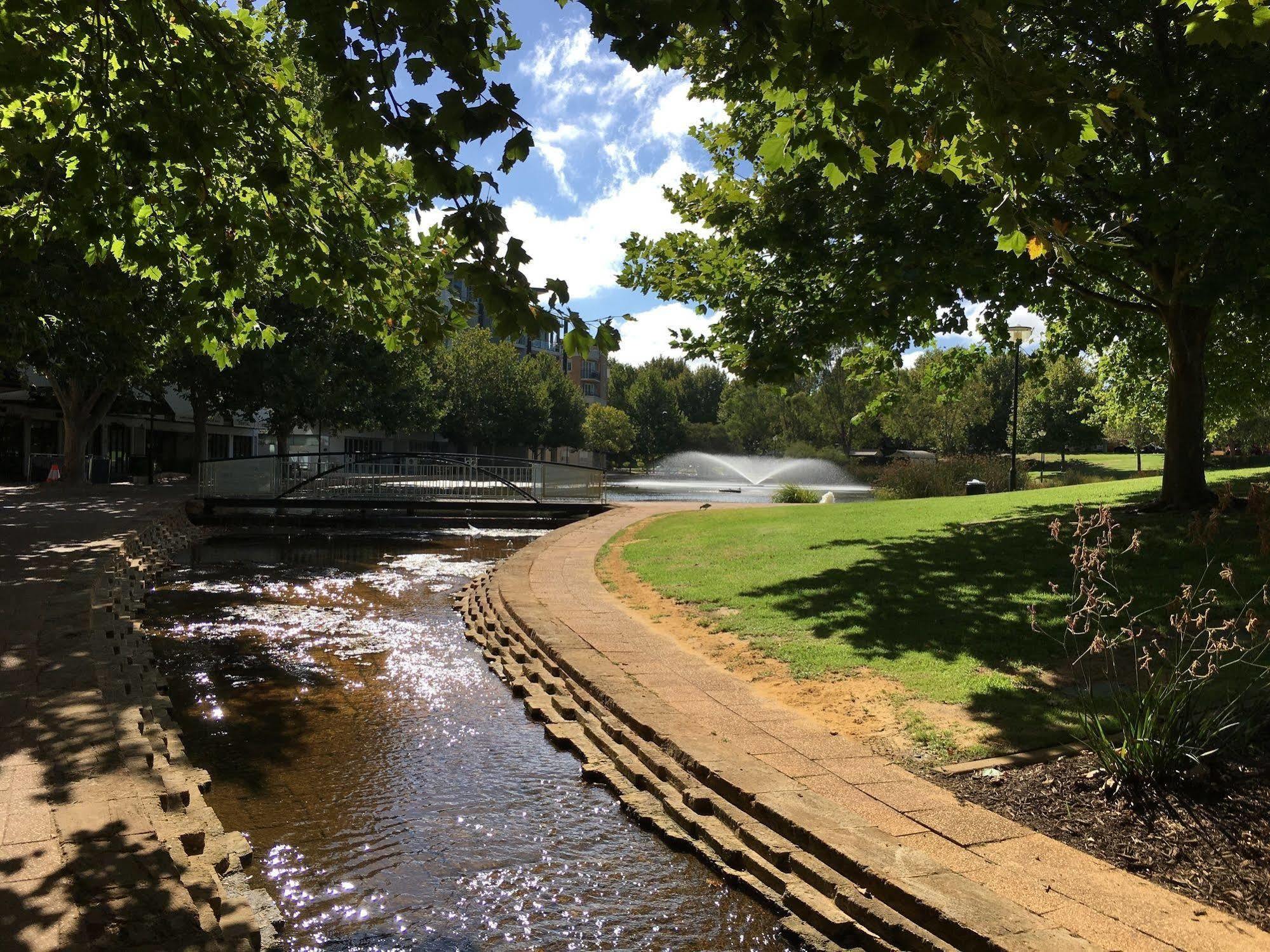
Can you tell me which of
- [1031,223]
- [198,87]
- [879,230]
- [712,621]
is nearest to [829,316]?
[879,230]

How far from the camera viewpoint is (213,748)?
610cm

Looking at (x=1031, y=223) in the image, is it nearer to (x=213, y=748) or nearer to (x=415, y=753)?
(x=415, y=753)

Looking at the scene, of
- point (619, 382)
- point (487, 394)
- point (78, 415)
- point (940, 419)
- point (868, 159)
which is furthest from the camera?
point (619, 382)

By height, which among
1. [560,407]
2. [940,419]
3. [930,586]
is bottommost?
[930,586]

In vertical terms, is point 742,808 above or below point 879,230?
below

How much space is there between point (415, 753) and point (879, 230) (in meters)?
8.24

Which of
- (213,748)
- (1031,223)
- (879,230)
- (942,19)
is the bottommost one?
(213,748)

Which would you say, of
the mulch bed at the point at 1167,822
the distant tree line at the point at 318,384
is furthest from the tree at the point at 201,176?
the distant tree line at the point at 318,384

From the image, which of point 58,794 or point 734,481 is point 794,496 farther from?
point 58,794

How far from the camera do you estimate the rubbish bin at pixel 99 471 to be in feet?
110

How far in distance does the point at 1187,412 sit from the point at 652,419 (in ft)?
240

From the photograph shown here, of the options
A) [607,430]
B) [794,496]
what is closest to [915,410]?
[607,430]

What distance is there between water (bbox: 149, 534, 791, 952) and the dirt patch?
173 centimetres

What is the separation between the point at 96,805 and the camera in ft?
13.6
